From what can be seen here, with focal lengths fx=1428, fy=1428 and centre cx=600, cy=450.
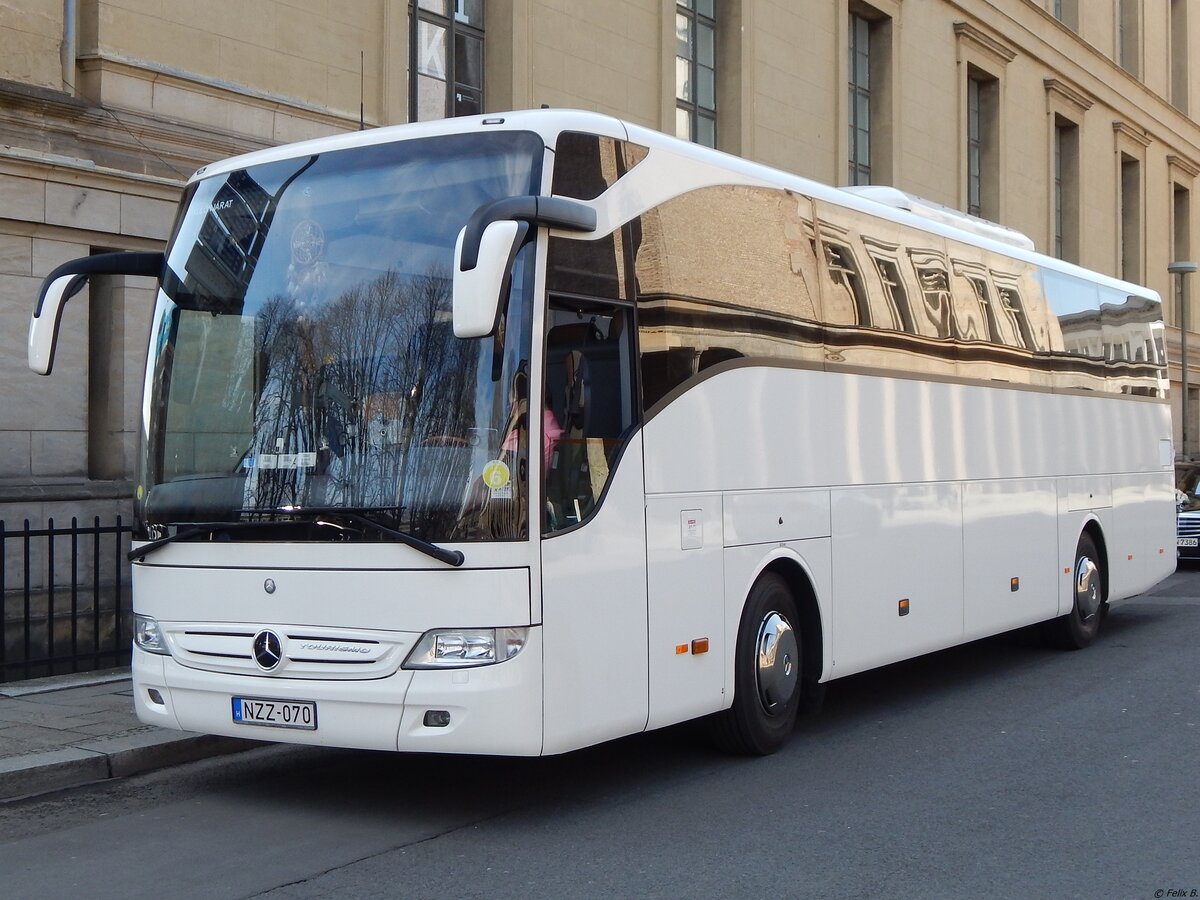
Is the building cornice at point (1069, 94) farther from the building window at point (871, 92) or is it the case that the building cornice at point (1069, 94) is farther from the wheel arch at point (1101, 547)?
the wheel arch at point (1101, 547)

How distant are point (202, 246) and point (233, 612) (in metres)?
1.90

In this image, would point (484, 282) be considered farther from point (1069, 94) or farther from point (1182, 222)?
point (1182, 222)

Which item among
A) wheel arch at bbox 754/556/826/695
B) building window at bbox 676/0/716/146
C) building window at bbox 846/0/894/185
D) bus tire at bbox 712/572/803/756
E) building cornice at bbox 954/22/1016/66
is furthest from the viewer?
building cornice at bbox 954/22/1016/66

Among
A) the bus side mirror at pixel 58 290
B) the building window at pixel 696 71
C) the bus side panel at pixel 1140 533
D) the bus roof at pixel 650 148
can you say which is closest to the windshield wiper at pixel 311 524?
the bus side mirror at pixel 58 290

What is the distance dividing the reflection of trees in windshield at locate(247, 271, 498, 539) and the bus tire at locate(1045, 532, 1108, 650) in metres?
8.06

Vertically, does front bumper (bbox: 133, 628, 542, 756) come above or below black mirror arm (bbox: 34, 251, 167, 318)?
below

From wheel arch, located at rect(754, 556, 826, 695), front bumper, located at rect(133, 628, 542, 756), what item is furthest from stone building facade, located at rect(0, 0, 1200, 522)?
wheel arch, located at rect(754, 556, 826, 695)

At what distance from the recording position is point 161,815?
22.9 feet

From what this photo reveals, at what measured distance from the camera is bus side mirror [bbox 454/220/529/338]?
223 inches

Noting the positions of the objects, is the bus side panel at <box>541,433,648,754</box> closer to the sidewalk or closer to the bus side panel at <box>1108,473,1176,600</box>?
the sidewalk

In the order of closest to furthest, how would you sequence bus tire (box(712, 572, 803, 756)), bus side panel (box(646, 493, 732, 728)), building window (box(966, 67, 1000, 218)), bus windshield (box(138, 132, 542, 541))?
bus windshield (box(138, 132, 542, 541)), bus side panel (box(646, 493, 732, 728)), bus tire (box(712, 572, 803, 756)), building window (box(966, 67, 1000, 218))

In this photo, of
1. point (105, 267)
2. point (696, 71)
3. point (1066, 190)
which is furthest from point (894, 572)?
point (1066, 190)

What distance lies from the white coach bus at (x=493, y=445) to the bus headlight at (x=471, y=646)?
0.03 ft

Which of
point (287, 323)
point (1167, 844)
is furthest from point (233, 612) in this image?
point (1167, 844)
